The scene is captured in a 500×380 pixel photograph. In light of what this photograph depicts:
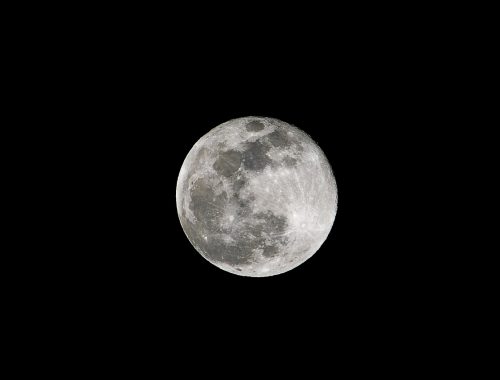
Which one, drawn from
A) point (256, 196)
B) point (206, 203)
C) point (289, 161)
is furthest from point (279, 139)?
point (206, 203)

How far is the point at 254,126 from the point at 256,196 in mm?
988

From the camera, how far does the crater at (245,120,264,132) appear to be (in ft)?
16.3

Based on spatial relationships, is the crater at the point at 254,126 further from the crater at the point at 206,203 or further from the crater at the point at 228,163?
the crater at the point at 206,203

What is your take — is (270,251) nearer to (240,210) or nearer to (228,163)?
(240,210)

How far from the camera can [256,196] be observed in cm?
459

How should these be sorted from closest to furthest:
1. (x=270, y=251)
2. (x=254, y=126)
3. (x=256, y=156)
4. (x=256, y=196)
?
(x=256, y=196) → (x=256, y=156) → (x=270, y=251) → (x=254, y=126)

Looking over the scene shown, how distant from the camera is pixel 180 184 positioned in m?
5.26

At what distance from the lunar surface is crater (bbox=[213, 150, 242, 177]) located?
1cm

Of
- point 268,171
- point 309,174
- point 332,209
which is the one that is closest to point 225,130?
point 268,171

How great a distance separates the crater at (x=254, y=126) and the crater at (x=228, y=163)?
0.43 meters

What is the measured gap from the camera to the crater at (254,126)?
16.3 ft

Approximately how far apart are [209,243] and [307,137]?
193 centimetres

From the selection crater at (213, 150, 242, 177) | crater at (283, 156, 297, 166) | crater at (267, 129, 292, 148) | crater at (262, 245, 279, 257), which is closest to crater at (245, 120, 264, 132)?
crater at (267, 129, 292, 148)

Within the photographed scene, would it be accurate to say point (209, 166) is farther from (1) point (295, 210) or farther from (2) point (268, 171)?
(1) point (295, 210)
